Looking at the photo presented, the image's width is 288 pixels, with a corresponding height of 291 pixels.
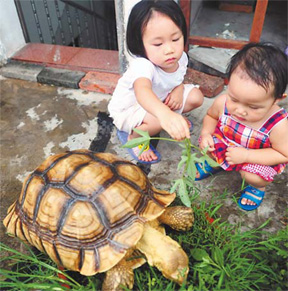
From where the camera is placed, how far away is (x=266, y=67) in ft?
5.87

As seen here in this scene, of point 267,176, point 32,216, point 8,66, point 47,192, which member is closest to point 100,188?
point 47,192

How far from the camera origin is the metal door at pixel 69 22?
442 centimetres

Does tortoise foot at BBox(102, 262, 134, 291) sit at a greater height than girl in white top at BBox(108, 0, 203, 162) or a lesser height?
lesser

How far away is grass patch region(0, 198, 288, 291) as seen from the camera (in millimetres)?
1730

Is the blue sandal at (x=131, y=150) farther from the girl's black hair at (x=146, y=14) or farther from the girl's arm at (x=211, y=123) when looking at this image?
the girl's black hair at (x=146, y=14)

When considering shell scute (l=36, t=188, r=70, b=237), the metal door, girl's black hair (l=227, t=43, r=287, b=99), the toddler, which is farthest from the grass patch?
the metal door

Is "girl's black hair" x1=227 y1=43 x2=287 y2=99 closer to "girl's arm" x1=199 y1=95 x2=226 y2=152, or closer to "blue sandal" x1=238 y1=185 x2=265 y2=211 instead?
"girl's arm" x1=199 y1=95 x2=226 y2=152

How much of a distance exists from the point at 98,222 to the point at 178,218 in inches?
19.9

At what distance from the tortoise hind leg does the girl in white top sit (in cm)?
53

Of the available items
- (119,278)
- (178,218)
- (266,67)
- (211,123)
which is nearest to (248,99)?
(266,67)

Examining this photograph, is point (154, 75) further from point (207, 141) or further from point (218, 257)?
point (218, 257)

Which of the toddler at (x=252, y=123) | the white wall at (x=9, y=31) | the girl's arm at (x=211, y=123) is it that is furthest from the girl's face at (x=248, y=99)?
the white wall at (x=9, y=31)

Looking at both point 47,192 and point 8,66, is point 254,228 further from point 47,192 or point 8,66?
point 8,66

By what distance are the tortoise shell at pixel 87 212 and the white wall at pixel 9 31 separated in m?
2.60
